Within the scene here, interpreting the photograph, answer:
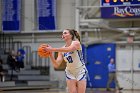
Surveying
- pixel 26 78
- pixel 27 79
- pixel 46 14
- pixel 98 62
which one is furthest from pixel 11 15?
pixel 98 62

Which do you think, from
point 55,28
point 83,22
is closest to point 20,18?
point 55,28

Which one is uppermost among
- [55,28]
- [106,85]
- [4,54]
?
[55,28]

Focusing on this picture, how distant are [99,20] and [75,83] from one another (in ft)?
56.9

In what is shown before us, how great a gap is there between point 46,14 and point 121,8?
5313 mm

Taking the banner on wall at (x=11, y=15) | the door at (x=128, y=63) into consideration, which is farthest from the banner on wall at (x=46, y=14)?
the door at (x=128, y=63)

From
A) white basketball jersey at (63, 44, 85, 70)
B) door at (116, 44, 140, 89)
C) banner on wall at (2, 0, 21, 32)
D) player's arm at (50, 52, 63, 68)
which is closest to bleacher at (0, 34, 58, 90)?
banner on wall at (2, 0, 21, 32)

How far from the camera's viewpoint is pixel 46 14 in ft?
84.6

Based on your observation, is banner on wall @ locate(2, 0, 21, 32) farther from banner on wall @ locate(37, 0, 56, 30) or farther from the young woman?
the young woman

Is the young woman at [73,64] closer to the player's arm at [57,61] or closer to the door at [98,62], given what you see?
the player's arm at [57,61]

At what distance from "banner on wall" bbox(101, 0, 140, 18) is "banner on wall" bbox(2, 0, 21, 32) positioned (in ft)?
19.8

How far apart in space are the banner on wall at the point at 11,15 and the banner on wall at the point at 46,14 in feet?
4.66

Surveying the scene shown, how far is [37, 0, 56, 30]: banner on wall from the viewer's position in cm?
2561

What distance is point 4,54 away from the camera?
24938mm

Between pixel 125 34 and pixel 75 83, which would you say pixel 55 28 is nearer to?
pixel 125 34
